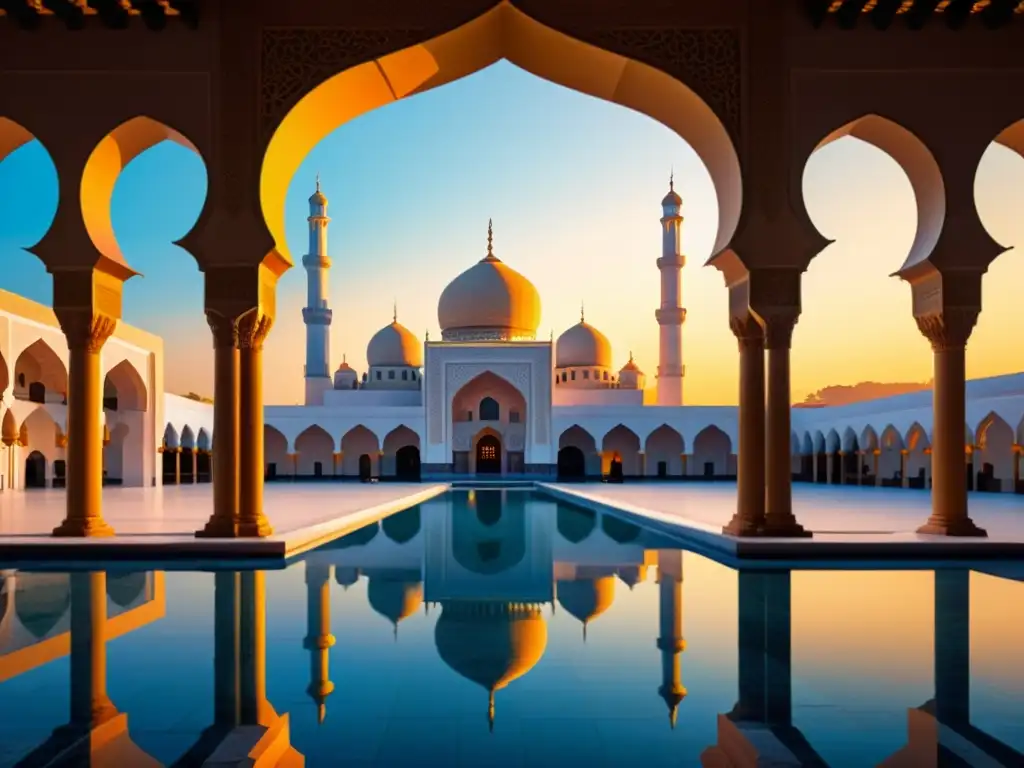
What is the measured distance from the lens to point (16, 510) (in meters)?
8.70

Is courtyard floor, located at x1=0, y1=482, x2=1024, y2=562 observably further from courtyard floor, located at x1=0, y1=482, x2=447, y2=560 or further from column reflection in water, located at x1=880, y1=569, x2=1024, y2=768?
column reflection in water, located at x1=880, y1=569, x2=1024, y2=768

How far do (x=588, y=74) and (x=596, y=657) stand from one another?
4299mm

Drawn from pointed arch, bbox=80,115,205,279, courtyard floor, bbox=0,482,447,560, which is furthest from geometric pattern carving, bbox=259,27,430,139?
courtyard floor, bbox=0,482,447,560

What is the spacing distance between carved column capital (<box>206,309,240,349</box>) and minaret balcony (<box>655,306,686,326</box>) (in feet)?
58.7

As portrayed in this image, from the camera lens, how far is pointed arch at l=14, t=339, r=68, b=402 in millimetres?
13609

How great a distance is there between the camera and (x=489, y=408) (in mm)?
22250

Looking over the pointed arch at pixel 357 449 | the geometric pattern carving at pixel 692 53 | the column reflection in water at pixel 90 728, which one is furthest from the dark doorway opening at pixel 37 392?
the column reflection in water at pixel 90 728

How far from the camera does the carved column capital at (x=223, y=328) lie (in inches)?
215

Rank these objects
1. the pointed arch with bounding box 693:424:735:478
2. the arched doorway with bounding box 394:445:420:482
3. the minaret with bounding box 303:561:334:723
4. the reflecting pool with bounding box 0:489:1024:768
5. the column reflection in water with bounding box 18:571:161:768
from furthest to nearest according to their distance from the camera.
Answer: the arched doorway with bounding box 394:445:420:482 < the pointed arch with bounding box 693:424:735:478 < the minaret with bounding box 303:561:334:723 < the reflecting pool with bounding box 0:489:1024:768 < the column reflection in water with bounding box 18:571:161:768

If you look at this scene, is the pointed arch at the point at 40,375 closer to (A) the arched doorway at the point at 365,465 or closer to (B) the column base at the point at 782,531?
(A) the arched doorway at the point at 365,465

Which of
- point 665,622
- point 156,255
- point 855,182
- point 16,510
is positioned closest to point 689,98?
point 665,622

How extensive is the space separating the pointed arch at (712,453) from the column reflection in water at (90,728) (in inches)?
791

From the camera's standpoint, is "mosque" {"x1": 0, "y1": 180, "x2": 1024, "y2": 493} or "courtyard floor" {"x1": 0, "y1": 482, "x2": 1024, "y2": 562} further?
"mosque" {"x1": 0, "y1": 180, "x2": 1024, "y2": 493}

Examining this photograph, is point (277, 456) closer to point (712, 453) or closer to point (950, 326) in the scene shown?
point (712, 453)
